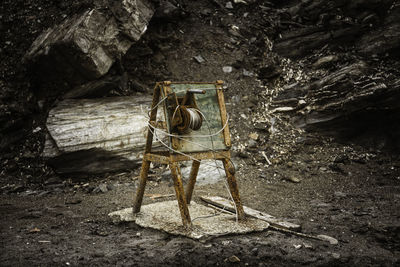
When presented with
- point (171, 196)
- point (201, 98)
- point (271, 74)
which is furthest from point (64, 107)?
point (271, 74)

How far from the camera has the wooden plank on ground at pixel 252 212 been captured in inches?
121

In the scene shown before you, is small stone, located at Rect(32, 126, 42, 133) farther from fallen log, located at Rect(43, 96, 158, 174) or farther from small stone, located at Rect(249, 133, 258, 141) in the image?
small stone, located at Rect(249, 133, 258, 141)

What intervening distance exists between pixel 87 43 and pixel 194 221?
12.4ft

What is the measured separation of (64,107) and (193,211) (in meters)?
3.40

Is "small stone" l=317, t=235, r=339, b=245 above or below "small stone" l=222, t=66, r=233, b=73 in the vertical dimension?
below

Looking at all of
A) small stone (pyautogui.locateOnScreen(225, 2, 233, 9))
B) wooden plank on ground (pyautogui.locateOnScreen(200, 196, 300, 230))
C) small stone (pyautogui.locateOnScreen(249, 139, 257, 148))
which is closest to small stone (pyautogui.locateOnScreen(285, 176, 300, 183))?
small stone (pyautogui.locateOnScreen(249, 139, 257, 148))

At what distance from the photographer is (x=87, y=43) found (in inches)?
200

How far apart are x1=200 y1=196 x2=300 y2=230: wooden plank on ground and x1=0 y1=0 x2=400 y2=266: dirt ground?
0.18 metres

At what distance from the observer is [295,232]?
295cm

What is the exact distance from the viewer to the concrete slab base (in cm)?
280

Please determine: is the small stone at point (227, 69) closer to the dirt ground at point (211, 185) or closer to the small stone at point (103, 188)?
the dirt ground at point (211, 185)

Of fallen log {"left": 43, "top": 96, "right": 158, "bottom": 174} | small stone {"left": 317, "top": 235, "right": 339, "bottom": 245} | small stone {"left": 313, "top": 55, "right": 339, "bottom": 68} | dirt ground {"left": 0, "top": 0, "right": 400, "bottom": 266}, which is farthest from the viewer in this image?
small stone {"left": 313, "top": 55, "right": 339, "bottom": 68}

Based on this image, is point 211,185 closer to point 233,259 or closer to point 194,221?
point 194,221

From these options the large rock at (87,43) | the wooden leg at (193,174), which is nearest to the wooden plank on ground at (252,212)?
the wooden leg at (193,174)
